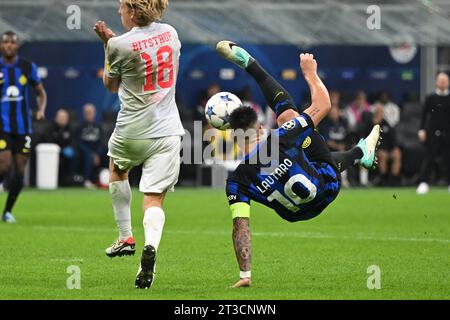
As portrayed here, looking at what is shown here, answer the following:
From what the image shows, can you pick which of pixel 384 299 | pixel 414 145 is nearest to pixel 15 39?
pixel 384 299

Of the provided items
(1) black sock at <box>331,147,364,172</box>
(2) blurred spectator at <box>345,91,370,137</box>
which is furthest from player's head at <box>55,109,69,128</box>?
(1) black sock at <box>331,147,364,172</box>

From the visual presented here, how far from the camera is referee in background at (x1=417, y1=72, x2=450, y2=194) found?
76.1ft

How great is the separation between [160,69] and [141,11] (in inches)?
19.8

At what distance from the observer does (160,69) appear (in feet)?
31.9

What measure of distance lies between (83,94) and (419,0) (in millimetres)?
8329

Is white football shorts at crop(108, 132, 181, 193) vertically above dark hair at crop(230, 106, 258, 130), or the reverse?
dark hair at crop(230, 106, 258, 130)

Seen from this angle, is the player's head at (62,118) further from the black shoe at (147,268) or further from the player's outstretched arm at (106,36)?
the black shoe at (147,268)

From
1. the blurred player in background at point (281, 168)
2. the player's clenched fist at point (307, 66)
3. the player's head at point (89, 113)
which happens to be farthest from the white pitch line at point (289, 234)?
the player's head at point (89, 113)

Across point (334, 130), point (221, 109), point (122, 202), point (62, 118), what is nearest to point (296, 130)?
point (221, 109)

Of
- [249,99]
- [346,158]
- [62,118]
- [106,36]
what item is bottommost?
[62,118]

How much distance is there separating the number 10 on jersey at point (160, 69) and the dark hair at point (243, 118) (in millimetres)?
640

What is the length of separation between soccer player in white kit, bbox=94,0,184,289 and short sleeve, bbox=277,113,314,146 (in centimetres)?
87

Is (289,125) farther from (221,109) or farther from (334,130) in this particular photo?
(334,130)

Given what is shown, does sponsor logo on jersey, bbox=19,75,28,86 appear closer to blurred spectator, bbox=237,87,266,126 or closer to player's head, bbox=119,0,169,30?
player's head, bbox=119,0,169,30
